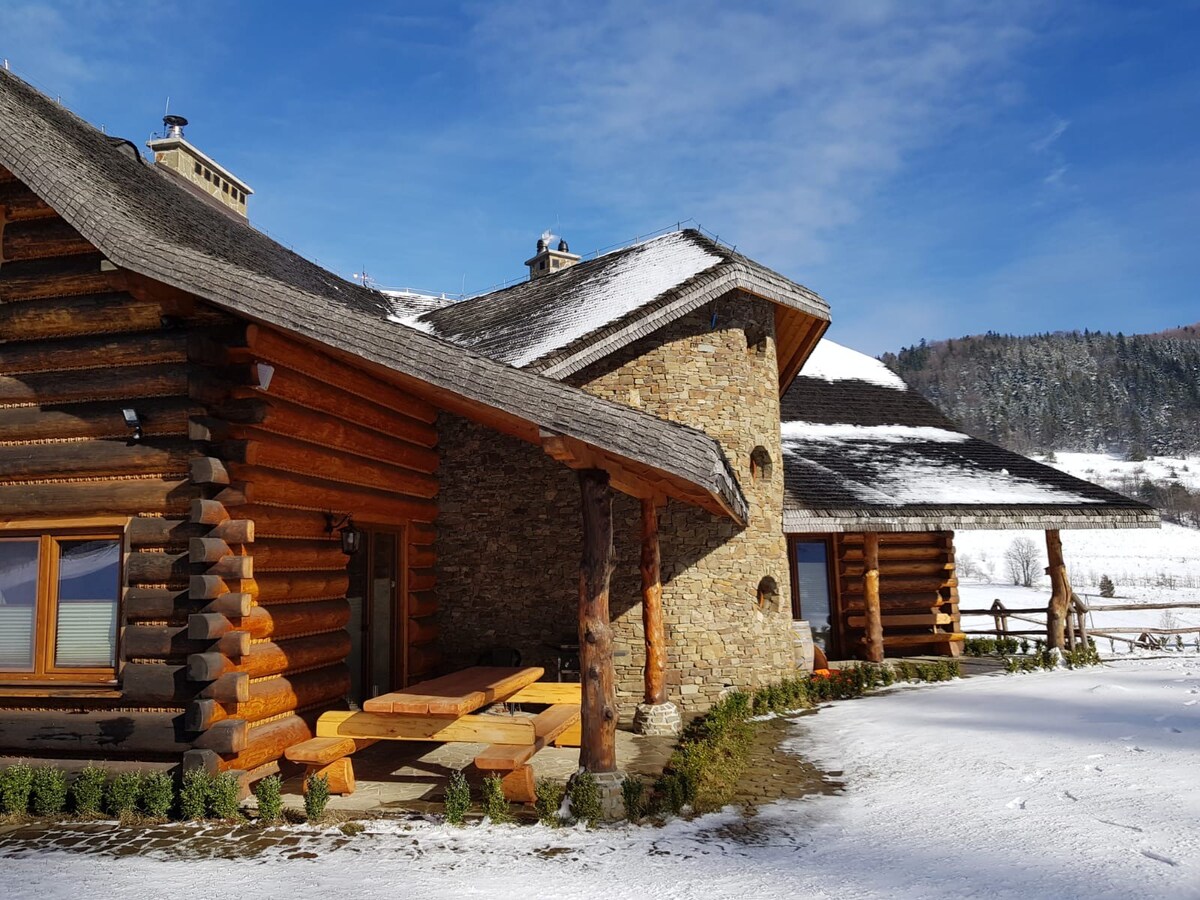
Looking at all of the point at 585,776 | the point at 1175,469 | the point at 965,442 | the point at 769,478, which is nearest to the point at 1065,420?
the point at 1175,469

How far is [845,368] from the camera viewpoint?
19.7m

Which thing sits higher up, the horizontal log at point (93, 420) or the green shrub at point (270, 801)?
the horizontal log at point (93, 420)

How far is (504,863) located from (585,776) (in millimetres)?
1065

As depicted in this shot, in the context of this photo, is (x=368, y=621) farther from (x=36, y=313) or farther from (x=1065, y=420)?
(x=1065, y=420)

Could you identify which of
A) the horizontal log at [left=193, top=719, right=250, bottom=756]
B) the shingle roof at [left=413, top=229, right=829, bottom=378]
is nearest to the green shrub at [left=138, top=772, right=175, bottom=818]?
the horizontal log at [left=193, top=719, right=250, bottom=756]

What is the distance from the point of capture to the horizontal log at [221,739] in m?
6.10

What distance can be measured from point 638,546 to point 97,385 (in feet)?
20.7

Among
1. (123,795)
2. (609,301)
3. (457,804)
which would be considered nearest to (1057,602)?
(609,301)

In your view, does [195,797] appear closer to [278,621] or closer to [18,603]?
[278,621]

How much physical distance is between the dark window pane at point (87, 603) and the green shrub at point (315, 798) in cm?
213

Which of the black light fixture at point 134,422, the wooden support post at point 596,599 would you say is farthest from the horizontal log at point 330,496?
the wooden support post at point 596,599

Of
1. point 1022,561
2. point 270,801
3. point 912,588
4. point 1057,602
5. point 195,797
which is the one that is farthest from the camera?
point 1022,561

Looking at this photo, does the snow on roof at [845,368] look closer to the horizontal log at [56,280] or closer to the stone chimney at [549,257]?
the stone chimney at [549,257]

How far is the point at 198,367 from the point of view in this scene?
651 centimetres
